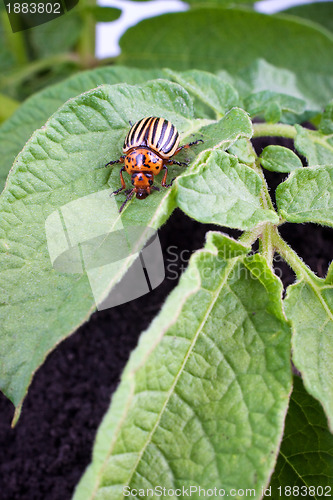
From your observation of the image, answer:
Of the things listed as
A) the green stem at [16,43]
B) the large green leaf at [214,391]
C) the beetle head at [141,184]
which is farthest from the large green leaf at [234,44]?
the large green leaf at [214,391]

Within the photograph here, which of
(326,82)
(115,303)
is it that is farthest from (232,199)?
(326,82)

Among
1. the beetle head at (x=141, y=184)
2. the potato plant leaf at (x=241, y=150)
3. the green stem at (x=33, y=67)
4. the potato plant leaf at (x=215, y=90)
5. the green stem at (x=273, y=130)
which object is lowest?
the green stem at (x=33, y=67)

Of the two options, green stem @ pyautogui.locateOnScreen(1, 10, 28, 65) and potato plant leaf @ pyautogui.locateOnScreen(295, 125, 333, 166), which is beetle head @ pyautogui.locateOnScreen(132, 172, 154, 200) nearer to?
potato plant leaf @ pyautogui.locateOnScreen(295, 125, 333, 166)

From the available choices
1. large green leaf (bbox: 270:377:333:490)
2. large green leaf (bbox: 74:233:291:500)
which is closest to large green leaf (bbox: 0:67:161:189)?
large green leaf (bbox: 74:233:291:500)

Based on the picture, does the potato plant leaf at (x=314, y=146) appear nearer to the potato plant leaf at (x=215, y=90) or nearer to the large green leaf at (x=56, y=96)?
the potato plant leaf at (x=215, y=90)

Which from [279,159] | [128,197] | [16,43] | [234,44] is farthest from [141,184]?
[16,43]
